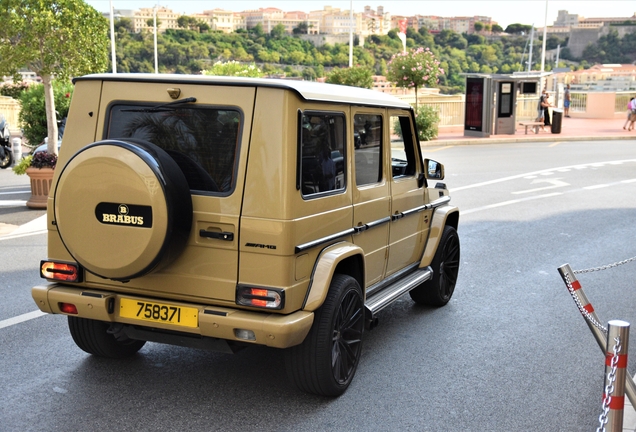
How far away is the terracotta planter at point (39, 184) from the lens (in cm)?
1223

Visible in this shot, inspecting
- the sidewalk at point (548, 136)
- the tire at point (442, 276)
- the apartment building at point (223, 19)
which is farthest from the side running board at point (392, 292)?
the apartment building at point (223, 19)

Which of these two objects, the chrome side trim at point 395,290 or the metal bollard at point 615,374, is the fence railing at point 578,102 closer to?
the chrome side trim at point 395,290

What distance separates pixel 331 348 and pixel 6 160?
1633cm

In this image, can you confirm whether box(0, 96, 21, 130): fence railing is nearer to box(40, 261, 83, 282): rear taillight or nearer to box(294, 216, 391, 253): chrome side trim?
box(40, 261, 83, 282): rear taillight

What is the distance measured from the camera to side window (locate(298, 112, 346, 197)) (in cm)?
466

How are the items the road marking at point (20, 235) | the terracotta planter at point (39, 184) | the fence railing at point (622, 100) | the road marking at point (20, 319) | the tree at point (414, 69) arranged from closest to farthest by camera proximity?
the road marking at point (20, 319)
the road marking at point (20, 235)
the terracotta planter at point (39, 184)
the tree at point (414, 69)
the fence railing at point (622, 100)

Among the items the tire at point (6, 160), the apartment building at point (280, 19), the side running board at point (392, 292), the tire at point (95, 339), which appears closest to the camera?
the tire at point (95, 339)

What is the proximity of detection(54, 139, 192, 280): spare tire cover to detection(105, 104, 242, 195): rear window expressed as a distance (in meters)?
0.17

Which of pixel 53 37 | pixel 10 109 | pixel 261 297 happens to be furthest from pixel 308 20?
pixel 261 297

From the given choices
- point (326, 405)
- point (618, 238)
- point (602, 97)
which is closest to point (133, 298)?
point (326, 405)

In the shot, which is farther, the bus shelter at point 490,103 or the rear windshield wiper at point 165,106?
the bus shelter at point 490,103

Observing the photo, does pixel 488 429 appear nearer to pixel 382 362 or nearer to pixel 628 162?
pixel 382 362

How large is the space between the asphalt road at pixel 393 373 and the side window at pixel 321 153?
4.53 ft

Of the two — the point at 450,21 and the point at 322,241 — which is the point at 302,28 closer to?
the point at 450,21
